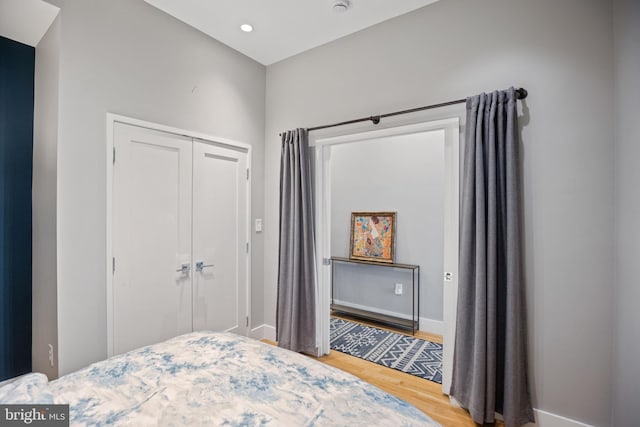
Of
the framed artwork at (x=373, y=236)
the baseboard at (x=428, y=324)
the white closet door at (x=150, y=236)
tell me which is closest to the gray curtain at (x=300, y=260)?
the white closet door at (x=150, y=236)

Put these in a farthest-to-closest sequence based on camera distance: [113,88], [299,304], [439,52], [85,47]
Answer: [299,304] < [439,52] < [113,88] < [85,47]

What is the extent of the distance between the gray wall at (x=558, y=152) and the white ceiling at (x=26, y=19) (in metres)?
2.67

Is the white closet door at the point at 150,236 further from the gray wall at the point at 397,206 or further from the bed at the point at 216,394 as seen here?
the gray wall at the point at 397,206

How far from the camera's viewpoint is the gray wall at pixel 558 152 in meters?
1.82

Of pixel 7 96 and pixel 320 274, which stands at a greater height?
pixel 7 96

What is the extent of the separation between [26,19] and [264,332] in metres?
3.28

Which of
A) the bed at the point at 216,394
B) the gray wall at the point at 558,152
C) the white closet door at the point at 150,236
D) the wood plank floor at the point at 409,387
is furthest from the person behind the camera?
→ the white closet door at the point at 150,236

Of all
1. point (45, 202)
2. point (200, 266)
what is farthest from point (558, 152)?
point (45, 202)

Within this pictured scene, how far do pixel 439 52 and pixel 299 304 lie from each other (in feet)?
8.18

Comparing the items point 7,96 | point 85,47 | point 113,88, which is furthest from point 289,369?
point 7,96

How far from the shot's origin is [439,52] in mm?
2389

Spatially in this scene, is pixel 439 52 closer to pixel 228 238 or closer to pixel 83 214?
pixel 228 238

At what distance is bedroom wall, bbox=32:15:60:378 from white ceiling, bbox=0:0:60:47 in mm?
50

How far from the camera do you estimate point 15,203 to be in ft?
7.79
